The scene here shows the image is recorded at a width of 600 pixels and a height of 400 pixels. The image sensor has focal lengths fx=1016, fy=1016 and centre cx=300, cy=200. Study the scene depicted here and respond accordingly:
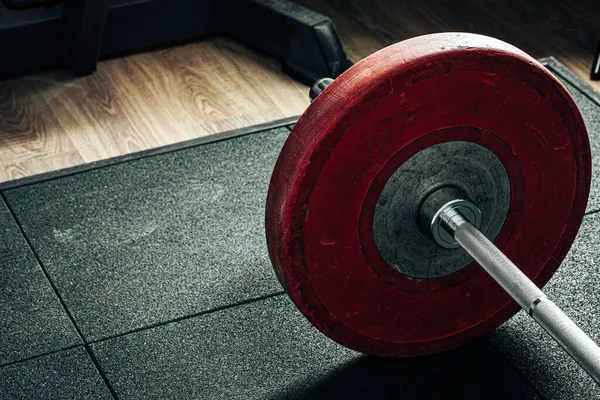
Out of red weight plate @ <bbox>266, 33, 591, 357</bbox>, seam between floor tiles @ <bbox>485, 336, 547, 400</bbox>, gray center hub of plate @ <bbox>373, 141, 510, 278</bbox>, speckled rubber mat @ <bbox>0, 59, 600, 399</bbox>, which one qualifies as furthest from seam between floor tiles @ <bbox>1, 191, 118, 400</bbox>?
seam between floor tiles @ <bbox>485, 336, 547, 400</bbox>

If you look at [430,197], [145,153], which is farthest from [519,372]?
[145,153]

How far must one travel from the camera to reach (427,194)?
1368 mm

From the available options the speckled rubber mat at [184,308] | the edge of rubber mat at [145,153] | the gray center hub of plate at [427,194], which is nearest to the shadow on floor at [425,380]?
the speckled rubber mat at [184,308]

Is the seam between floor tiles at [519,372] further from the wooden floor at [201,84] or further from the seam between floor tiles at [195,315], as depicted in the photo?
the wooden floor at [201,84]

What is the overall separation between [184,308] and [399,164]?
0.47 metres

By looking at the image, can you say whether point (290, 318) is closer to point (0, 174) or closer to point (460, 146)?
point (460, 146)

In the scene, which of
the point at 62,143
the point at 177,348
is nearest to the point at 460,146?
the point at 177,348

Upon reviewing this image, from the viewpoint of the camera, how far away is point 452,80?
4.21 ft

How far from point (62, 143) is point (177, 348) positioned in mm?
687

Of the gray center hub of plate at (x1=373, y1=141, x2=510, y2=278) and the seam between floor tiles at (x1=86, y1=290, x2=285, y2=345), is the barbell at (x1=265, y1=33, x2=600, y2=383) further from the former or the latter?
the seam between floor tiles at (x1=86, y1=290, x2=285, y2=345)

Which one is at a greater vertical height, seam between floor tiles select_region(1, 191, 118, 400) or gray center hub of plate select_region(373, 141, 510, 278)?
gray center hub of plate select_region(373, 141, 510, 278)

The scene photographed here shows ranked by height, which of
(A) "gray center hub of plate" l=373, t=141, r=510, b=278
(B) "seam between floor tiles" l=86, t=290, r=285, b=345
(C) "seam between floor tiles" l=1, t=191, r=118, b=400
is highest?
(A) "gray center hub of plate" l=373, t=141, r=510, b=278

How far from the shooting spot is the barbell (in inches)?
49.7

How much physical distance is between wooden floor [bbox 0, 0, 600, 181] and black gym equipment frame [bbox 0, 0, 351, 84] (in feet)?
0.11
